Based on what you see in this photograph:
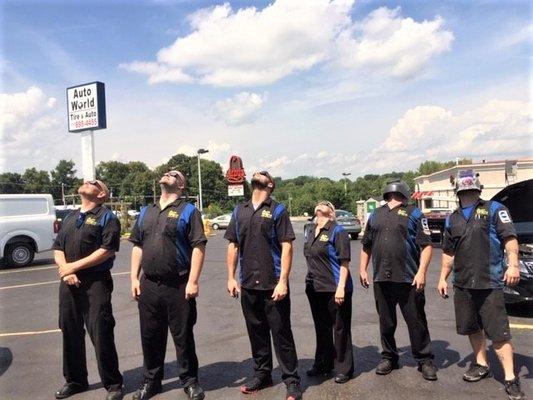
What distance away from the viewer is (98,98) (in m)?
20.7

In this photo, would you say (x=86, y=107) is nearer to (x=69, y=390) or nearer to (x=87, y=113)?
(x=87, y=113)

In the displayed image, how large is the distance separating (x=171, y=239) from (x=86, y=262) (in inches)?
31.1

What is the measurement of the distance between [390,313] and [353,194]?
103 m

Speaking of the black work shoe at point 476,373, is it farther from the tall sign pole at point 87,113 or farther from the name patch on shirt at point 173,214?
the tall sign pole at point 87,113

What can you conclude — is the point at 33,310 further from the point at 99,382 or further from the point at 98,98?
the point at 98,98

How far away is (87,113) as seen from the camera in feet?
68.5

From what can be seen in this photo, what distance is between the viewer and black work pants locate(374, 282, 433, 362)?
4746 mm

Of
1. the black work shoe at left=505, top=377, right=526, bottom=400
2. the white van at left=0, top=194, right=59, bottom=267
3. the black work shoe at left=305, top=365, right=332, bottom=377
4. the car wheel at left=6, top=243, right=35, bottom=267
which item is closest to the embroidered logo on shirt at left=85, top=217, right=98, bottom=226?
the black work shoe at left=305, top=365, right=332, bottom=377

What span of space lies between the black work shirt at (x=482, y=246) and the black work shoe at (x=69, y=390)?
12.0ft

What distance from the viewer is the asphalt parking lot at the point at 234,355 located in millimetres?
4438

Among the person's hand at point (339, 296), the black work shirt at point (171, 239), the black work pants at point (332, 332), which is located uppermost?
the black work shirt at point (171, 239)

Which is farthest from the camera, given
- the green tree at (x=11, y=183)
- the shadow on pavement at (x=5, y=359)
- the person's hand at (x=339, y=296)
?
the green tree at (x=11, y=183)

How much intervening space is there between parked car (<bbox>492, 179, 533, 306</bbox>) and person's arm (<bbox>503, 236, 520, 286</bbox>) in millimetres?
2033

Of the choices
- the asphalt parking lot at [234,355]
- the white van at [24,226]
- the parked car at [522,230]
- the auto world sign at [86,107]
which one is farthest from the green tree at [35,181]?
the parked car at [522,230]
